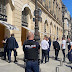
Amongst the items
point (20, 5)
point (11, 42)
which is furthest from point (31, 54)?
point (20, 5)

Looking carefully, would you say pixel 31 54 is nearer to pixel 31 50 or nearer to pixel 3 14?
pixel 31 50

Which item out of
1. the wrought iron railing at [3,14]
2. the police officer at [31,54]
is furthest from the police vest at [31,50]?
the wrought iron railing at [3,14]

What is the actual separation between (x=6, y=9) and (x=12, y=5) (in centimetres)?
60

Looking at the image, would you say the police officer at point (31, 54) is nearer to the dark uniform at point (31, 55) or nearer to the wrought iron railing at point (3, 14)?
the dark uniform at point (31, 55)

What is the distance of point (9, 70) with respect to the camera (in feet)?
20.1

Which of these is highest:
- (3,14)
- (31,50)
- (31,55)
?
(3,14)

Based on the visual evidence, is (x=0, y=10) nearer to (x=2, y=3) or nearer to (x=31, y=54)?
(x=2, y=3)

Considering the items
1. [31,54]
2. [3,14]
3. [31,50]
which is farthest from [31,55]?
[3,14]

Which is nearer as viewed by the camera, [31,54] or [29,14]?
[31,54]

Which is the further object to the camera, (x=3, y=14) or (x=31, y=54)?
(x=3, y=14)

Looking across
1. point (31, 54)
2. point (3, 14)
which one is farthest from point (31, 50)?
point (3, 14)

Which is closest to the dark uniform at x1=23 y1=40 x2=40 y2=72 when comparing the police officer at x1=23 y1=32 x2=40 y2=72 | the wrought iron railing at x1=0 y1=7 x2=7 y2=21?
the police officer at x1=23 y1=32 x2=40 y2=72

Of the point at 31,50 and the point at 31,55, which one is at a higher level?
the point at 31,50

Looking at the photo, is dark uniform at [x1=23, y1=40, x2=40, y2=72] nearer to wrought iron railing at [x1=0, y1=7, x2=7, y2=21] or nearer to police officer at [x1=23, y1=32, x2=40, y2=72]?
police officer at [x1=23, y1=32, x2=40, y2=72]
